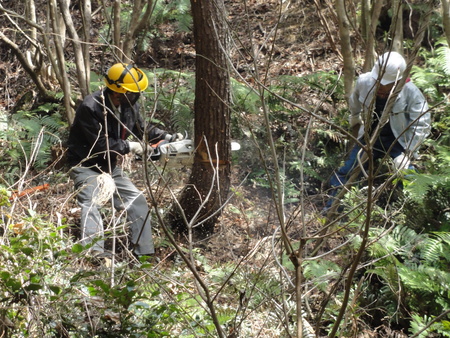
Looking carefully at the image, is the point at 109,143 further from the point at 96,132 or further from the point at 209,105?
the point at 209,105

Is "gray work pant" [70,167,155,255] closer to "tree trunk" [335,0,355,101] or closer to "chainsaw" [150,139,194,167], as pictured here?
"chainsaw" [150,139,194,167]

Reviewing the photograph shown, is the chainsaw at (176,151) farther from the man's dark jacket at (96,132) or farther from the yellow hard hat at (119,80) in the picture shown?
the yellow hard hat at (119,80)

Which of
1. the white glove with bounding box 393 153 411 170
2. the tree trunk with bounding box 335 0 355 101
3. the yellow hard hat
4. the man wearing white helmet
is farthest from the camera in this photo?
the tree trunk with bounding box 335 0 355 101

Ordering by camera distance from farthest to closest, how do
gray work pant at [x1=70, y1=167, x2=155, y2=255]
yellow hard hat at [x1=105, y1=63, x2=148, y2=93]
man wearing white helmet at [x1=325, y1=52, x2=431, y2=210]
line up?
man wearing white helmet at [x1=325, y1=52, x2=431, y2=210]
gray work pant at [x1=70, y1=167, x2=155, y2=255]
yellow hard hat at [x1=105, y1=63, x2=148, y2=93]

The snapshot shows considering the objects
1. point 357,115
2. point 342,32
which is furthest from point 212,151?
point 342,32

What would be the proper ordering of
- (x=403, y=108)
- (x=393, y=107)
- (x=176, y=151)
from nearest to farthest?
Result: (x=176, y=151) → (x=393, y=107) → (x=403, y=108)

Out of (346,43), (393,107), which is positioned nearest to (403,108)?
(393,107)

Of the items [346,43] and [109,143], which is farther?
[346,43]

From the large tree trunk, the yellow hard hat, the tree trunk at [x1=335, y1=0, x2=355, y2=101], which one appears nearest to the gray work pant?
the large tree trunk

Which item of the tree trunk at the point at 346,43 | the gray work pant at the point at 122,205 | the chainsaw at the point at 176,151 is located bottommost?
the gray work pant at the point at 122,205

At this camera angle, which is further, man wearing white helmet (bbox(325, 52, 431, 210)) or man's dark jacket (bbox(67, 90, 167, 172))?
man wearing white helmet (bbox(325, 52, 431, 210))

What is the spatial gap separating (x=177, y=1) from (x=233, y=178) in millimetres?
4381

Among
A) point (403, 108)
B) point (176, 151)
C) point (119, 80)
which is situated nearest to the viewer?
point (119, 80)

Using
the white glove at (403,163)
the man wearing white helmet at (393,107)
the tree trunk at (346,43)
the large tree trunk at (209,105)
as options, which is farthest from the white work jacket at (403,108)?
the large tree trunk at (209,105)
